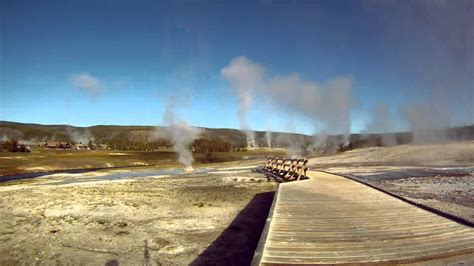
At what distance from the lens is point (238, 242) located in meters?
13.4

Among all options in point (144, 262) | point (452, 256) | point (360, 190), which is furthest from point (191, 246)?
point (360, 190)

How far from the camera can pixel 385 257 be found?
7.54 m

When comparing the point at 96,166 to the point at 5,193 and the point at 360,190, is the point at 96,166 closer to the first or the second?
the point at 5,193

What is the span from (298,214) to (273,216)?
992 millimetres

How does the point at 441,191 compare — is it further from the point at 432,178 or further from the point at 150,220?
the point at 150,220

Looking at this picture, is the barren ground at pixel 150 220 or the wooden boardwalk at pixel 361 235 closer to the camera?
the wooden boardwalk at pixel 361 235

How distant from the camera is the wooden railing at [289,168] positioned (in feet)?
86.3

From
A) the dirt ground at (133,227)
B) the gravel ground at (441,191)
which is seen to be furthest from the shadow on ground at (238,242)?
the gravel ground at (441,191)

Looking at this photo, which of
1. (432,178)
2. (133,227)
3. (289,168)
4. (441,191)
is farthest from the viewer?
(289,168)

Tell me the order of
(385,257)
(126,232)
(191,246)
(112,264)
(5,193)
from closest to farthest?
(385,257)
(112,264)
(191,246)
(126,232)
(5,193)

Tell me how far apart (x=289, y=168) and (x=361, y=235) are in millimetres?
21794

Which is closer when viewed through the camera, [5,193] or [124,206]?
[124,206]

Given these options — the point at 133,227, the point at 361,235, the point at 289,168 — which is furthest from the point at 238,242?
the point at 289,168

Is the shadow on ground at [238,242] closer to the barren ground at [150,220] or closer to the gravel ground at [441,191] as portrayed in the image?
the barren ground at [150,220]
